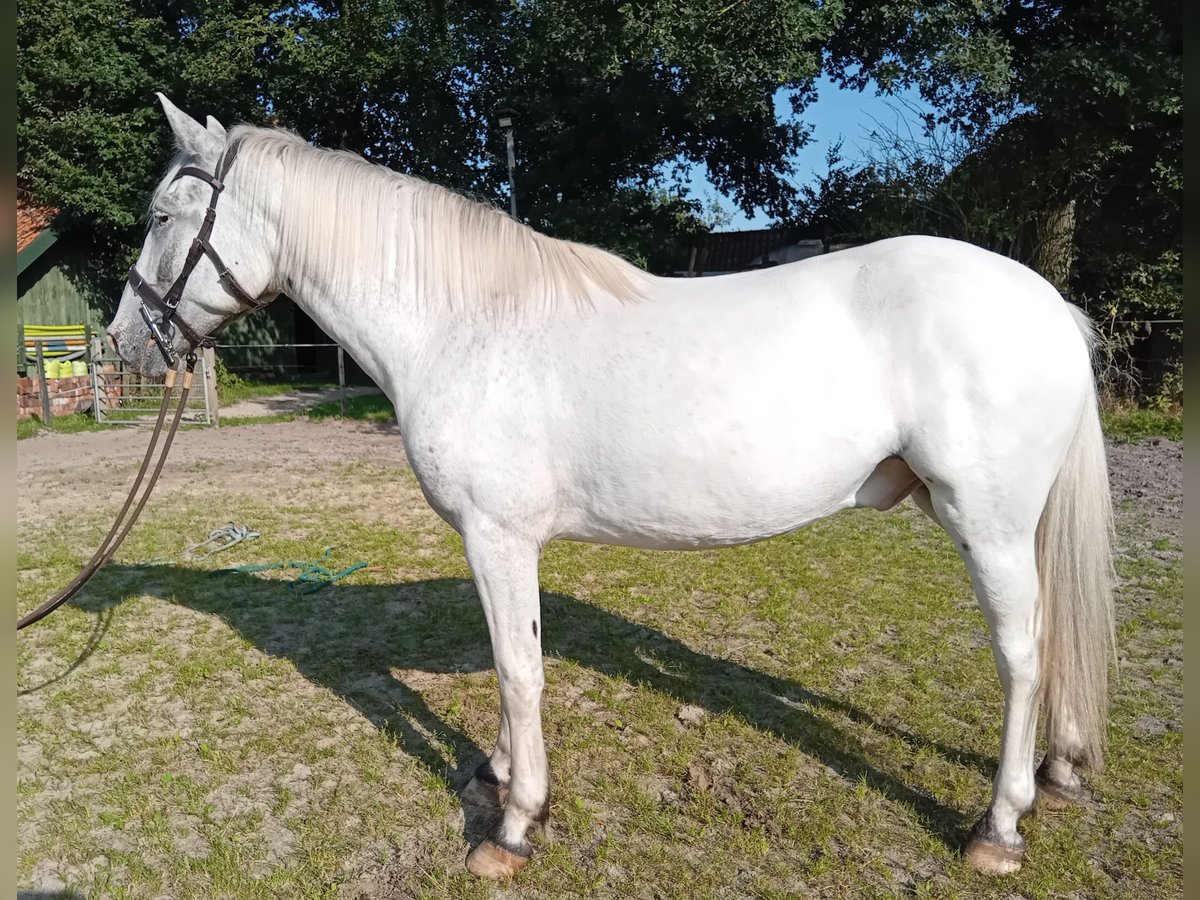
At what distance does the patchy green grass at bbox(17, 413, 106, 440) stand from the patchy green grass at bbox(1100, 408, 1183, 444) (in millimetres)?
15134

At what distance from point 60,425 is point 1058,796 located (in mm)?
14180

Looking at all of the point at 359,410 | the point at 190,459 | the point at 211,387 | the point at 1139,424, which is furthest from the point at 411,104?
the point at 1139,424

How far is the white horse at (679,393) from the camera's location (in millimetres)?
2182

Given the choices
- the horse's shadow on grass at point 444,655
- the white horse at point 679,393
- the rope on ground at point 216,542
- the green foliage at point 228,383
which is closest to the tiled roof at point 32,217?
the green foliage at point 228,383

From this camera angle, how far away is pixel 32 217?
1585cm

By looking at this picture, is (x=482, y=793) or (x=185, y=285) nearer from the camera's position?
(x=185, y=285)

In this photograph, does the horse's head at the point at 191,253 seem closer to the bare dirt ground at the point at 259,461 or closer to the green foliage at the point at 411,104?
the bare dirt ground at the point at 259,461

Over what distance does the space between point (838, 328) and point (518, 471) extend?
107 centimetres

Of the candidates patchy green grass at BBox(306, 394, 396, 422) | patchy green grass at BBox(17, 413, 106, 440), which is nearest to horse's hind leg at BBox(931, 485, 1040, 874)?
patchy green grass at BBox(306, 394, 396, 422)

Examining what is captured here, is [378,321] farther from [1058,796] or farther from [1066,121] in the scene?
[1066,121]

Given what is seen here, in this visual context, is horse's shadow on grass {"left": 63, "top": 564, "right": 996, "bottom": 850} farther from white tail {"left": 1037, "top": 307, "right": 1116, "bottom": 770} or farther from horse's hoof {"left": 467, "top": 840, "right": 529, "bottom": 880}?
white tail {"left": 1037, "top": 307, "right": 1116, "bottom": 770}

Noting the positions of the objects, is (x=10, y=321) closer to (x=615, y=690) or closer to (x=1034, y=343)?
(x=1034, y=343)

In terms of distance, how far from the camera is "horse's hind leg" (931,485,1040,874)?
7.27ft

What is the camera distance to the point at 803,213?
16.1 metres
